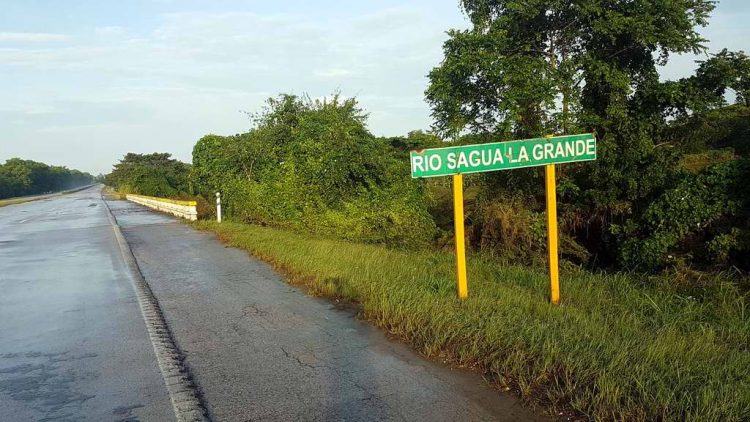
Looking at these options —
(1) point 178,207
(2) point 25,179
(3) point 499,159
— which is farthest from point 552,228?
(2) point 25,179

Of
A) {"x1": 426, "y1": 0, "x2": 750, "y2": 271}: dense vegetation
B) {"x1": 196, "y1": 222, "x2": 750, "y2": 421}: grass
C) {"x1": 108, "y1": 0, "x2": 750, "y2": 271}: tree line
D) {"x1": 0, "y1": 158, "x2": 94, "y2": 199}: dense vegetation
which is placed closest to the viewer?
{"x1": 196, "y1": 222, "x2": 750, "y2": 421}: grass

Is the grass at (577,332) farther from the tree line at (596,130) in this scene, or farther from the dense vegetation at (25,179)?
the dense vegetation at (25,179)

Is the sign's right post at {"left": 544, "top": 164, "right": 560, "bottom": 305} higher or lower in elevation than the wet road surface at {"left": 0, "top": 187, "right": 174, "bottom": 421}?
higher

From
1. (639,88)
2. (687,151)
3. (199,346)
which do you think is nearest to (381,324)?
(199,346)

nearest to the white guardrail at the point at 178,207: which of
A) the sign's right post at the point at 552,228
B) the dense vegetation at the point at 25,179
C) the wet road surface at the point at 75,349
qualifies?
the wet road surface at the point at 75,349

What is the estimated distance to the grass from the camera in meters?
3.76

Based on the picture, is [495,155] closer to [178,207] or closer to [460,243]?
[460,243]

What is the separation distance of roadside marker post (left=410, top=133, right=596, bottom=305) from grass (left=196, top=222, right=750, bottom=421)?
68 centimetres

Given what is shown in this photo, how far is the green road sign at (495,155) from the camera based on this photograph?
249 inches

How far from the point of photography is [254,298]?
775 cm

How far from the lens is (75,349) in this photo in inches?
225

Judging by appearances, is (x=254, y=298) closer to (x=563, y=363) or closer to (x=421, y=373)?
(x=421, y=373)

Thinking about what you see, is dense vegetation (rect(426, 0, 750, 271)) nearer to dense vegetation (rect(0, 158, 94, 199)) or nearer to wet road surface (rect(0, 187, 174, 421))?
wet road surface (rect(0, 187, 174, 421))

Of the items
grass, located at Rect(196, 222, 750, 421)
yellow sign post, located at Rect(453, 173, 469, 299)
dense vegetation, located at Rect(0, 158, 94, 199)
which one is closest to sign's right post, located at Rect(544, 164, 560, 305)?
grass, located at Rect(196, 222, 750, 421)
